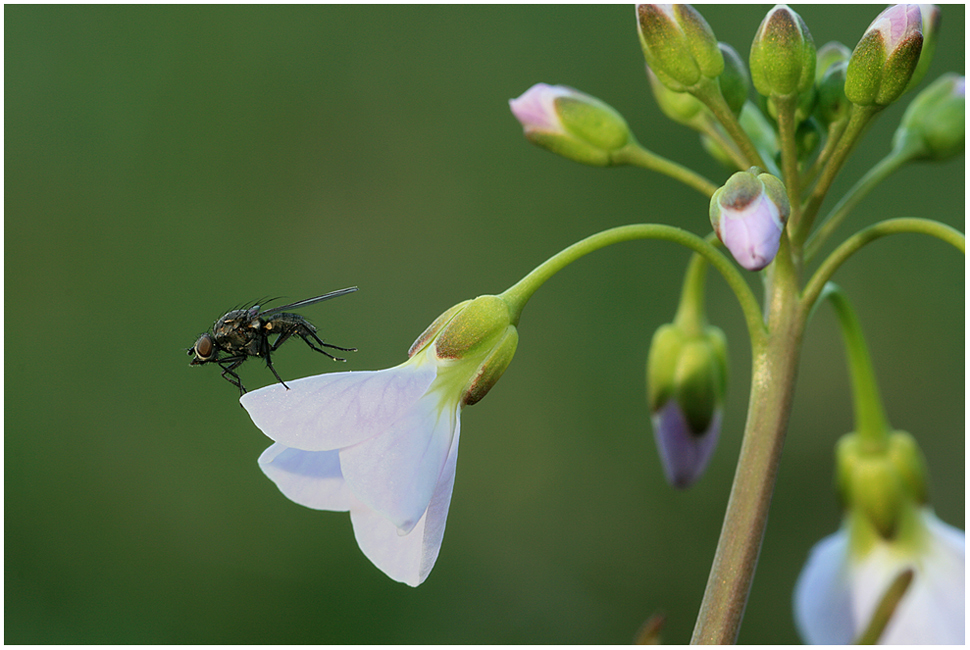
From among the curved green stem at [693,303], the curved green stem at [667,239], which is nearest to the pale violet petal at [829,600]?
the curved green stem at [693,303]

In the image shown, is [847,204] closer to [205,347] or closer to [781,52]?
[781,52]

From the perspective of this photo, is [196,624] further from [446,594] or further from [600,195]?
[600,195]

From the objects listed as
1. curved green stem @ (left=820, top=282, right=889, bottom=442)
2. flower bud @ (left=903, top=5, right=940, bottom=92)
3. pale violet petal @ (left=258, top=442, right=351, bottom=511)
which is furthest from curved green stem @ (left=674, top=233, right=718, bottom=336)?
pale violet petal @ (left=258, top=442, right=351, bottom=511)

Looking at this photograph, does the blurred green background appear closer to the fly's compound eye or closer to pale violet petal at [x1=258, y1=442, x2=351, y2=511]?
the fly's compound eye

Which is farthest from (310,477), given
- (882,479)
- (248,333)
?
(882,479)

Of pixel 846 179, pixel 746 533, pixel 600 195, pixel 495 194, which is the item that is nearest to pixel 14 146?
pixel 495 194
